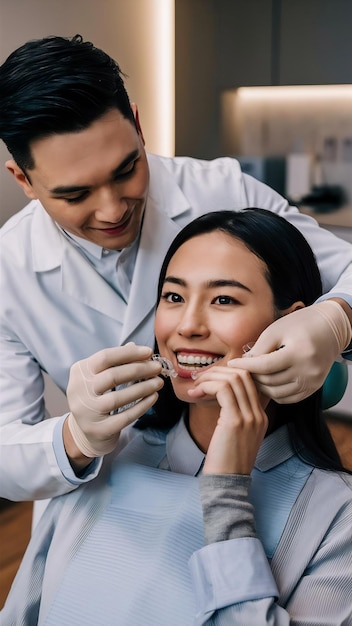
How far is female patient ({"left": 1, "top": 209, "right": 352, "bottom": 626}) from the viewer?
1.00 metres

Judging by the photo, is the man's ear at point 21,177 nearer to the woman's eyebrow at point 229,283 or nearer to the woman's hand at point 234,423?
the woman's eyebrow at point 229,283

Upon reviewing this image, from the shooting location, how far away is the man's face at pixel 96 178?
3.86 ft

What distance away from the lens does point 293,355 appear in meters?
1.09

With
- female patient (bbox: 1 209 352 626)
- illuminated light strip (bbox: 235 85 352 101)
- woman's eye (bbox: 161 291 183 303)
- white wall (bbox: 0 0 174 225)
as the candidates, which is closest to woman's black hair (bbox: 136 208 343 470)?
female patient (bbox: 1 209 352 626)

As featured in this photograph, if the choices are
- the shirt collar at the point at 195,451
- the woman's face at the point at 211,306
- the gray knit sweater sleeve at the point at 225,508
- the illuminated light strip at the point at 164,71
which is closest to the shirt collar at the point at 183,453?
the shirt collar at the point at 195,451

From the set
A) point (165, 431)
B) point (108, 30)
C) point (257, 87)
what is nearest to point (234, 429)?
point (165, 431)

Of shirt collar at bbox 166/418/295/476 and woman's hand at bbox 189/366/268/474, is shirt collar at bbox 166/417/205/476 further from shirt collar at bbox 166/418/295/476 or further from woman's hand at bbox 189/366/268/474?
woman's hand at bbox 189/366/268/474

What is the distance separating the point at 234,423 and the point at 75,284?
62 cm

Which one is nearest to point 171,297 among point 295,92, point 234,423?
point 234,423

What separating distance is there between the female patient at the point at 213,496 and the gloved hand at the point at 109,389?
0.25 ft

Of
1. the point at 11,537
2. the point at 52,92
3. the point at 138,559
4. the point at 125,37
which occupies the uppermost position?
the point at 52,92

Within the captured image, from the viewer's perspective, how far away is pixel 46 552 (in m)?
1.31

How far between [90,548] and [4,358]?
0.48 m

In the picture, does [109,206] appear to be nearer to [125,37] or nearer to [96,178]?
[96,178]
